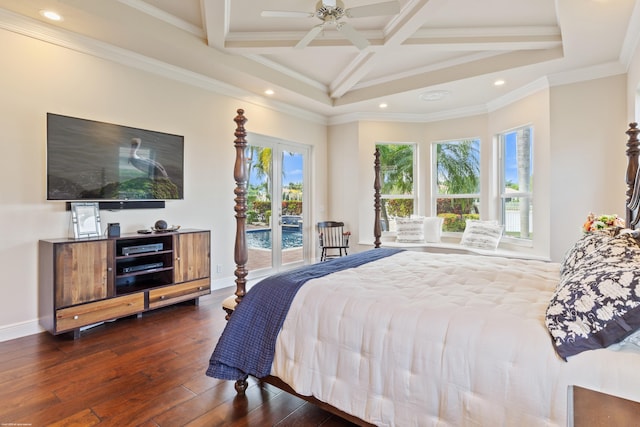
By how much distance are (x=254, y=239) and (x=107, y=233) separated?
2156 mm

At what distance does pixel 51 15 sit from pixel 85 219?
1756 millimetres

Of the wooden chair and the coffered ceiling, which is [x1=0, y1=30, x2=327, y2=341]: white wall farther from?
the wooden chair

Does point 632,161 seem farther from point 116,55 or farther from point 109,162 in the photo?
point 116,55

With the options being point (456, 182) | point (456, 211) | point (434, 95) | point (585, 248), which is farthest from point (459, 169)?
point (585, 248)

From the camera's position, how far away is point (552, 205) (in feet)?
13.4

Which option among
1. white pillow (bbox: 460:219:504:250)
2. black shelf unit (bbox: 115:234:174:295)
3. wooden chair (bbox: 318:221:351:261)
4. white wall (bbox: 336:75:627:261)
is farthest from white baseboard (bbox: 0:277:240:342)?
white wall (bbox: 336:75:627:261)

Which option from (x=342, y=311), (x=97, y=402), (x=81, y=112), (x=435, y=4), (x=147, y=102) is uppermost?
(x=435, y=4)

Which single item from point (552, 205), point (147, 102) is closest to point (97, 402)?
point (147, 102)

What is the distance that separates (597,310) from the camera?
1161mm

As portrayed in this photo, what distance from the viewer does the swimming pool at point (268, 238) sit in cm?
502

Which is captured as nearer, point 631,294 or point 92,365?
point 631,294

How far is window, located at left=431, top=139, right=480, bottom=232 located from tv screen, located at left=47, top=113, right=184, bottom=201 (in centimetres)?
425

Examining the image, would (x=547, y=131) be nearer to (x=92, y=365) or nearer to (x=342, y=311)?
(x=342, y=311)

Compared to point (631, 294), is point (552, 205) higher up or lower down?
higher up
